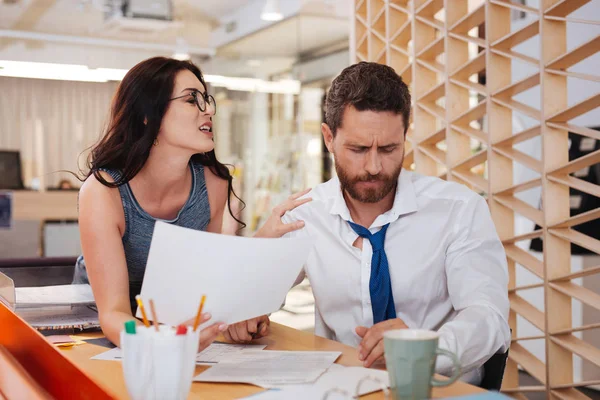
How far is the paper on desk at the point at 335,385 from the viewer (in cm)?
100

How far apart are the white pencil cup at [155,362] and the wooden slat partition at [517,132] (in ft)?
4.81

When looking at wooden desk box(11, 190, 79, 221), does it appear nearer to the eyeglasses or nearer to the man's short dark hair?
the eyeglasses

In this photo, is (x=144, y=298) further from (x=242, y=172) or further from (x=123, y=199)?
(x=242, y=172)

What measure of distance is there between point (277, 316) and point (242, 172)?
2.15 metres

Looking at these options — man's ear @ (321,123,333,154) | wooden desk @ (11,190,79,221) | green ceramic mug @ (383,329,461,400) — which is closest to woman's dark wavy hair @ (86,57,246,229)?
man's ear @ (321,123,333,154)

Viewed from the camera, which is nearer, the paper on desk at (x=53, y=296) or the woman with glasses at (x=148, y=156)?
the paper on desk at (x=53, y=296)

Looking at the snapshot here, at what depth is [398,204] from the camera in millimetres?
1662

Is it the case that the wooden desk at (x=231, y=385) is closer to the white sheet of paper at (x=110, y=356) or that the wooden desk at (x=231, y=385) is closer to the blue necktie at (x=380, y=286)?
the white sheet of paper at (x=110, y=356)

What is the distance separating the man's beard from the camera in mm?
1610

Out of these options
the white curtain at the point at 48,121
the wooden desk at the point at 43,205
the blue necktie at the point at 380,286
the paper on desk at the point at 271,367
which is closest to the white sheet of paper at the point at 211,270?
the paper on desk at the point at 271,367

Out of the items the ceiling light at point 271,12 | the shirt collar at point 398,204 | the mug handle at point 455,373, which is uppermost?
the ceiling light at point 271,12

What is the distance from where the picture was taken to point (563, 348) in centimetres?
214

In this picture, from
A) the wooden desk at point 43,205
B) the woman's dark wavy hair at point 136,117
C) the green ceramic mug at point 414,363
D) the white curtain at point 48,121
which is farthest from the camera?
the white curtain at point 48,121

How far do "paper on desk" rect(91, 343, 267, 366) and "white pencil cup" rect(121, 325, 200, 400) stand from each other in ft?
1.19
